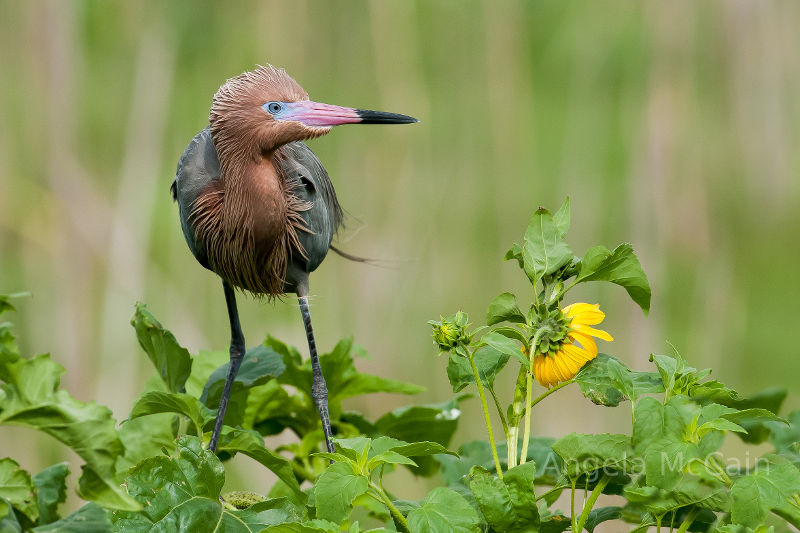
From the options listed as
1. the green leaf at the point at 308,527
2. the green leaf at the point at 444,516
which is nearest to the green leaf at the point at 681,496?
the green leaf at the point at 444,516

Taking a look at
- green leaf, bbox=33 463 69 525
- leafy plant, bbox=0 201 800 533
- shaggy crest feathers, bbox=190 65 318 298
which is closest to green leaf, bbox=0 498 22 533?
leafy plant, bbox=0 201 800 533

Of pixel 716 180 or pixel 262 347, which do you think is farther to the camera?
pixel 716 180

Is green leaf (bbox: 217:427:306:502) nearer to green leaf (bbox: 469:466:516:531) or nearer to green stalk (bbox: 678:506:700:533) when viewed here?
green leaf (bbox: 469:466:516:531)

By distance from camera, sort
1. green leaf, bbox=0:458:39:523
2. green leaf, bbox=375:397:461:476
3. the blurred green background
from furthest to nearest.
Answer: the blurred green background
green leaf, bbox=375:397:461:476
green leaf, bbox=0:458:39:523

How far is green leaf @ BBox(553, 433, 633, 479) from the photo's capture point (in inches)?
32.9

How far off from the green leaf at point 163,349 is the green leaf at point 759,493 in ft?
2.05

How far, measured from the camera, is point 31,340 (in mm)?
2406

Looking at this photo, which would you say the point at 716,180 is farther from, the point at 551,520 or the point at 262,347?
the point at 551,520

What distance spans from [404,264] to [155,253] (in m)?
0.65

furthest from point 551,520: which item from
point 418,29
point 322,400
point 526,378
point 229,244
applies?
point 418,29

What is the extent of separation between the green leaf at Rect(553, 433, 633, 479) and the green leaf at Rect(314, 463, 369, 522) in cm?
17

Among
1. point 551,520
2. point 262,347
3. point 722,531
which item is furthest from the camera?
point 262,347

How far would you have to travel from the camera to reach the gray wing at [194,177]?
137 centimetres

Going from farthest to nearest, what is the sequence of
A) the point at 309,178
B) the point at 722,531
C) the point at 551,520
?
the point at 309,178
the point at 551,520
the point at 722,531
